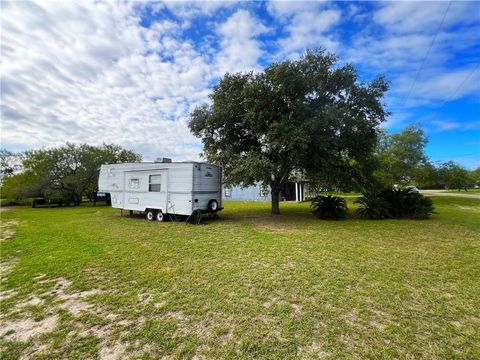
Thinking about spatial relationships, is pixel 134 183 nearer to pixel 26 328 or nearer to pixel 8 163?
pixel 26 328

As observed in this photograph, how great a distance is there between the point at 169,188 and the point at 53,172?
17.2 metres

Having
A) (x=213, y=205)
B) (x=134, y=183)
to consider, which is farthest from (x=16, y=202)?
(x=213, y=205)

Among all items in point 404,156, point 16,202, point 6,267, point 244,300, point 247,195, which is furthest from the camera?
point 247,195

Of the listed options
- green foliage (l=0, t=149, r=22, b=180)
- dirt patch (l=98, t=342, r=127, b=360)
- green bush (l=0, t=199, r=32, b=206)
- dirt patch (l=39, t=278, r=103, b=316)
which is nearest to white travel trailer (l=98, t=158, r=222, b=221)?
dirt patch (l=39, t=278, r=103, b=316)

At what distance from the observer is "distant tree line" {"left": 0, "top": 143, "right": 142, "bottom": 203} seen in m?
20.5

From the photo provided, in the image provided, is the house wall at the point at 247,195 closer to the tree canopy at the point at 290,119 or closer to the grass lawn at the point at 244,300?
the tree canopy at the point at 290,119

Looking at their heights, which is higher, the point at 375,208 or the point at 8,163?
the point at 8,163

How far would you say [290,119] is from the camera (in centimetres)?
971

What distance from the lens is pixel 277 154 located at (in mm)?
10648

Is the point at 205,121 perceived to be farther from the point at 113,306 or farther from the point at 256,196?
the point at 256,196

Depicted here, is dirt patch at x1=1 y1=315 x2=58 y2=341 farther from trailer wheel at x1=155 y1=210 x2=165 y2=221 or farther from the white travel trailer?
trailer wheel at x1=155 y1=210 x2=165 y2=221

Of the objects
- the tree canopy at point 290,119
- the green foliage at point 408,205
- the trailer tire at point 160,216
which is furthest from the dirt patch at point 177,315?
the green foliage at point 408,205

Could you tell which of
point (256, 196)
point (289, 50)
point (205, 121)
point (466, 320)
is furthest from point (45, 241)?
point (256, 196)

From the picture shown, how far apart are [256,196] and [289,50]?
15.2m
